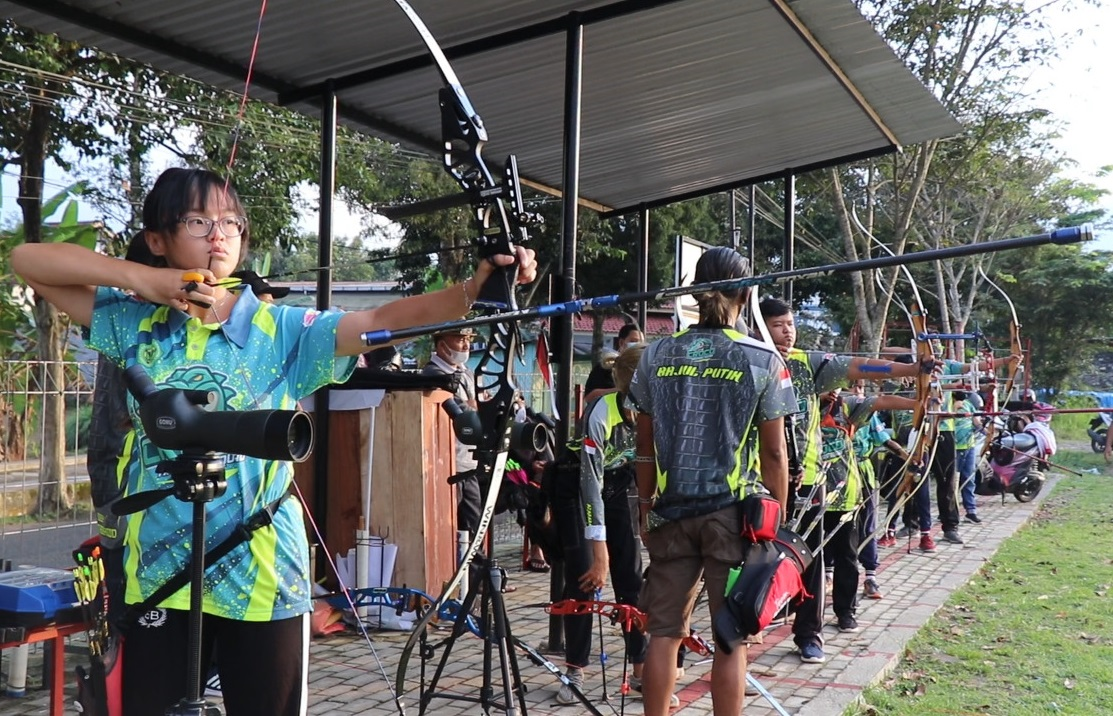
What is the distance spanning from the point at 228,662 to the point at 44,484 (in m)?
6.97

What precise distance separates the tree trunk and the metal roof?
3400 millimetres

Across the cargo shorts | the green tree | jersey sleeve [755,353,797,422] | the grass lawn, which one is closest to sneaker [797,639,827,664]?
the grass lawn

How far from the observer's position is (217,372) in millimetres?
2141

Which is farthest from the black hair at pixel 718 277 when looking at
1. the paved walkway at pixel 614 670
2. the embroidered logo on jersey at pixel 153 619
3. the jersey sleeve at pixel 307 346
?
the embroidered logo on jersey at pixel 153 619

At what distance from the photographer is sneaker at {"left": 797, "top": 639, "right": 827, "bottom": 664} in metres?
5.57

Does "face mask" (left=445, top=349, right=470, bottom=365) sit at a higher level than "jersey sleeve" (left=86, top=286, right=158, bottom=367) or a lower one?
higher

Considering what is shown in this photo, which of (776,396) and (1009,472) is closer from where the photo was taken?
(776,396)

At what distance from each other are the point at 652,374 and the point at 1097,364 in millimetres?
49874

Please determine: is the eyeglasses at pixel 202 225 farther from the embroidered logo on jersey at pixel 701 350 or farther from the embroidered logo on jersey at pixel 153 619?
the embroidered logo on jersey at pixel 701 350

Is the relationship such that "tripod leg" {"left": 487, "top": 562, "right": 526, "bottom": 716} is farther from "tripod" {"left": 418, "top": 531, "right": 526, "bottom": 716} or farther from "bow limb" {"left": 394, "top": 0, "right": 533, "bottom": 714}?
"bow limb" {"left": 394, "top": 0, "right": 533, "bottom": 714}

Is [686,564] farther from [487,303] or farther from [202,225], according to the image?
[202,225]

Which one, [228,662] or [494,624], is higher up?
[228,662]

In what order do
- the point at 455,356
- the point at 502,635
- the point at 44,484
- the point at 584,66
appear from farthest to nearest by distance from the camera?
the point at 44,484
the point at 455,356
the point at 584,66
the point at 502,635

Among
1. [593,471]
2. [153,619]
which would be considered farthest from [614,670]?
[153,619]
